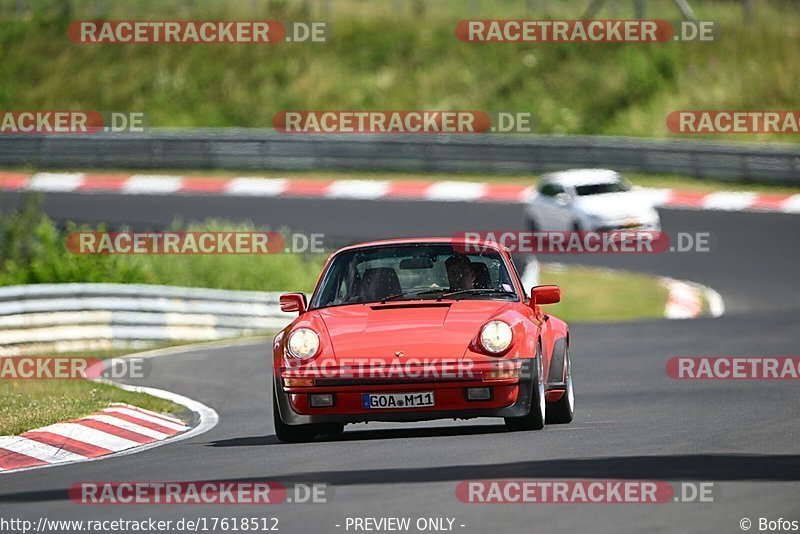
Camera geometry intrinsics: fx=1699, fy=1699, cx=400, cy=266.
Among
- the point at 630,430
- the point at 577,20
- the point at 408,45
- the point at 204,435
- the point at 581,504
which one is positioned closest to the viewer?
the point at 581,504

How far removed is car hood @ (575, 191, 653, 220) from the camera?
29172 millimetres

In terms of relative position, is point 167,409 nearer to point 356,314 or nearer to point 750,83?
point 356,314

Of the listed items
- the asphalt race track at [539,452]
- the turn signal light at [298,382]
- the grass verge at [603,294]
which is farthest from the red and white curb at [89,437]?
the grass verge at [603,294]

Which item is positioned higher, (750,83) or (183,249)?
(750,83)

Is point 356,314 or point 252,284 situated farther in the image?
point 252,284

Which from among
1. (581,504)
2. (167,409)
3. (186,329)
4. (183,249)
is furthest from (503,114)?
(581,504)

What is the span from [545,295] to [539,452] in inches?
78.2

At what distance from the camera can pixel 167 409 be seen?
45.0 feet

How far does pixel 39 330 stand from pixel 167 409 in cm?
709

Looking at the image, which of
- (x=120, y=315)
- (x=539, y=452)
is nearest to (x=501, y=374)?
(x=539, y=452)

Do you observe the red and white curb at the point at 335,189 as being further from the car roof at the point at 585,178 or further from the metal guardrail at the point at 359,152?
the car roof at the point at 585,178

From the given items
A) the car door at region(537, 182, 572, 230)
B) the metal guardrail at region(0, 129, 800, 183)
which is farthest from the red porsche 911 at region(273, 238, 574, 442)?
the metal guardrail at region(0, 129, 800, 183)

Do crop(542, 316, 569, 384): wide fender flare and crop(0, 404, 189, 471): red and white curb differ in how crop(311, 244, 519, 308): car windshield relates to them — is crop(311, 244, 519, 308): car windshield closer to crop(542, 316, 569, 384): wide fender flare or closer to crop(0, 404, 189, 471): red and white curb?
crop(542, 316, 569, 384): wide fender flare

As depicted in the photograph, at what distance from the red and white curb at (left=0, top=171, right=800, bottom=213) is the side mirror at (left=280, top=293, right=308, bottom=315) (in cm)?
2183
